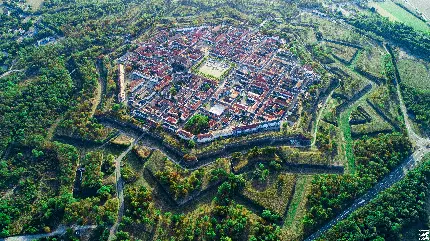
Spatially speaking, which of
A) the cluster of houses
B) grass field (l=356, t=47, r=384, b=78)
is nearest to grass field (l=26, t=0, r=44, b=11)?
the cluster of houses

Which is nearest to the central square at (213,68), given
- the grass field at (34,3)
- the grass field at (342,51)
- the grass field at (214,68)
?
the grass field at (214,68)

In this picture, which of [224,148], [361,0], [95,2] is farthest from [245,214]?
[361,0]

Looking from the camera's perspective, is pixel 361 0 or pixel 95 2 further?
pixel 361 0

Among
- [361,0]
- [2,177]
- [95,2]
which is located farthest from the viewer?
[361,0]

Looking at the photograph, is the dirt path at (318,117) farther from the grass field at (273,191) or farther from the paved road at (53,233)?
the paved road at (53,233)

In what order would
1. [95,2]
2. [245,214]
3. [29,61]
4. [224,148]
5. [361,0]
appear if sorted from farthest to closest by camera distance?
1. [361,0]
2. [95,2]
3. [29,61]
4. [224,148]
5. [245,214]

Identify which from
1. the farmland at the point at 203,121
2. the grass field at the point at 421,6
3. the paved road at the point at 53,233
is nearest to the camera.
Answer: the paved road at the point at 53,233

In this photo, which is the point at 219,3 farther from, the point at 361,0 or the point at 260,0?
the point at 361,0
